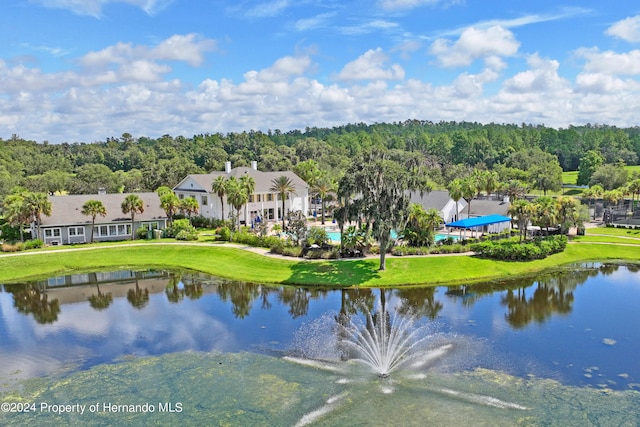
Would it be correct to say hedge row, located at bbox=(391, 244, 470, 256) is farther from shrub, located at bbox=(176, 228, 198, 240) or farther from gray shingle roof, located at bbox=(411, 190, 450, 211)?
shrub, located at bbox=(176, 228, 198, 240)

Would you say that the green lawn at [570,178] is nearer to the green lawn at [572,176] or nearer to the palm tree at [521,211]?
the green lawn at [572,176]

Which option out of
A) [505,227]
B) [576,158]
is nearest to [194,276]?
[505,227]

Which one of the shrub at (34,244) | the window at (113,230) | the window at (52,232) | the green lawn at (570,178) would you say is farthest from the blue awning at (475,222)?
the green lawn at (570,178)

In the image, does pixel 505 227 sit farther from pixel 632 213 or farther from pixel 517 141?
pixel 517 141

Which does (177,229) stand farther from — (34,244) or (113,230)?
(34,244)

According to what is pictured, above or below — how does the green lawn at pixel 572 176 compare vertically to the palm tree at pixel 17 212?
above

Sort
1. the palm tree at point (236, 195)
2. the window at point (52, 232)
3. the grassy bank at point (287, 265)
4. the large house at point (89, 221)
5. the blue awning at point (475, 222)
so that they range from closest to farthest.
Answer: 1. the grassy bank at point (287, 265)
2. the blue awning at point (475, 222)
3. the window at point (52, 232)
4. the large house at point (89, 221)
5. the palm tree at point (236, 195)
